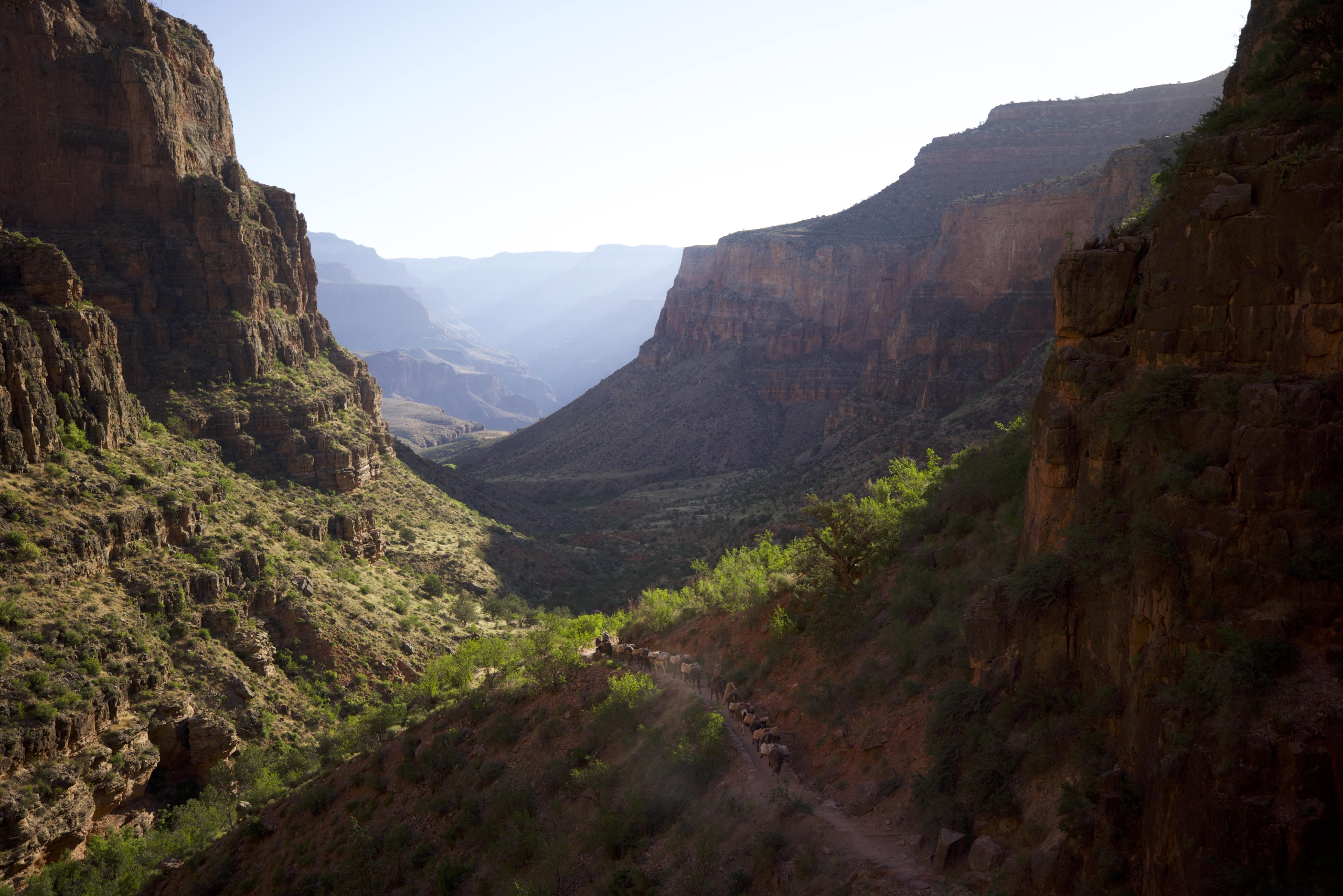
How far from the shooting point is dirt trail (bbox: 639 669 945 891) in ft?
43.8

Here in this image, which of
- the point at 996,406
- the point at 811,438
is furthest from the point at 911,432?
the point at 811,438

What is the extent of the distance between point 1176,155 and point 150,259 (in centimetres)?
5386

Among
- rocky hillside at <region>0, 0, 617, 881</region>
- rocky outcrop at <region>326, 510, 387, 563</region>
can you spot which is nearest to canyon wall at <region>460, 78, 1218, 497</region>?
rocky hillside at <region>0, 0, 617, 881</region>

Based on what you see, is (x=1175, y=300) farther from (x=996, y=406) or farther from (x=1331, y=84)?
(x=996, y=406)

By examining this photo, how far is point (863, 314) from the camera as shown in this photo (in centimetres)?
11250

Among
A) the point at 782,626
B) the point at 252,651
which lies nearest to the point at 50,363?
the point at 252,651

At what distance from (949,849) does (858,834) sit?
2.25 m

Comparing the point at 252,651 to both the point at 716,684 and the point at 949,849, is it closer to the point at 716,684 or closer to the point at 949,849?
the point at 716,684

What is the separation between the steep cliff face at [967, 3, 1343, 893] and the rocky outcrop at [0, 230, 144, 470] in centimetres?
3584

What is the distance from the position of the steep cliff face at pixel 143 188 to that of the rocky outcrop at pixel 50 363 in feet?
28.1

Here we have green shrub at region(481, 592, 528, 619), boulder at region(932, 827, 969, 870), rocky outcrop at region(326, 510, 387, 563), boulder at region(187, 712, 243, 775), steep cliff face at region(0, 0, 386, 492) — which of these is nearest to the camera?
boulder at region(932, 827, 969, 870)

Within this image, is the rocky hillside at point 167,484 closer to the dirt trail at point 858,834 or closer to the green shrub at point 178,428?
the green shrub at point 178,428

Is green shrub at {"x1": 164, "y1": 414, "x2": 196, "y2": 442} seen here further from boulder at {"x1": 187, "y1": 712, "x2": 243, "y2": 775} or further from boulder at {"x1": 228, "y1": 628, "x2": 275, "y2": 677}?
boulder at {"x1": 187, "y1": 712, "x2": 243, "y2": 775}

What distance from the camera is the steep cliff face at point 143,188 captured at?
43969mm
